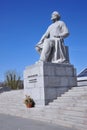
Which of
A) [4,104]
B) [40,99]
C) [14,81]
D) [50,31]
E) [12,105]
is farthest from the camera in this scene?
[14,81]

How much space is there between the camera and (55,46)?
13.8 metres

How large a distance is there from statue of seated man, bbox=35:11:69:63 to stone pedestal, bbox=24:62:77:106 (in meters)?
0.66

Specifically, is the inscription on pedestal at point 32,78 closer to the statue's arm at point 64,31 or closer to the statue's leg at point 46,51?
the statue's leg at point 46,51

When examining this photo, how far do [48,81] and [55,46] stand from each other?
2.12m

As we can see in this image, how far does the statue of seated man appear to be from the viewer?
13.8 m

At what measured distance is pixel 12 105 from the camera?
15.8 meters

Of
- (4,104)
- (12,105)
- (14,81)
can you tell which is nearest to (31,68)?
(12,105)

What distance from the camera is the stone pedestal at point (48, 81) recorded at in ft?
41.5

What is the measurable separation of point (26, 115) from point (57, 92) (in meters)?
1.95

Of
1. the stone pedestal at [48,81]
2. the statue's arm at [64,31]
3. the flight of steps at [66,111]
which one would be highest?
the statue's arm at [64,31]

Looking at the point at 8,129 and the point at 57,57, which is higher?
the point at 57,57

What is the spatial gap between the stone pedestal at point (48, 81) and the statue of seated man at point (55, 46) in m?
0.66

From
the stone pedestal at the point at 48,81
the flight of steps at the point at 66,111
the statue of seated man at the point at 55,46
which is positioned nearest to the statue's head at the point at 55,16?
the statue of seated man at the point at 55,46

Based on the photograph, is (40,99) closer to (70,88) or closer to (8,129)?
(70,88)
